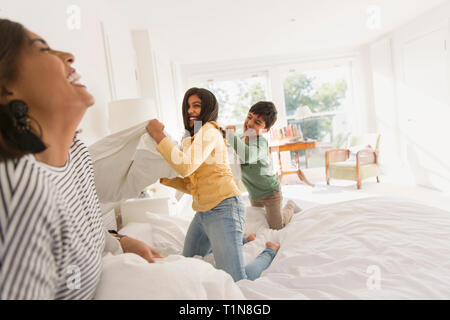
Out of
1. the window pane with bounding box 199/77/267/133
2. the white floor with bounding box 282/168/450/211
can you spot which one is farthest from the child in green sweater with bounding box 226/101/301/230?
the window pane with bounding box 199/77/267/133

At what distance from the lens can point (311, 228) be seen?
1635 millimetres

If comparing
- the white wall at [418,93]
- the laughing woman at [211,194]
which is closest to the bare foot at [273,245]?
the laughing woman at [211,194]

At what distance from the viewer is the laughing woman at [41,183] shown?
0.49 meters

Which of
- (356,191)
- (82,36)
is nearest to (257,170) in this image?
(82,36)

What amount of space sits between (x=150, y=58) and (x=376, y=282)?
11.7ft

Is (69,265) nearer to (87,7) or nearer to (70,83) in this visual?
(70,83)

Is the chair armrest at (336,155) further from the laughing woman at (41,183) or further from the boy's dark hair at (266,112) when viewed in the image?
the laughing woman at (41,183)

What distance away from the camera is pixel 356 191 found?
4.74 meters

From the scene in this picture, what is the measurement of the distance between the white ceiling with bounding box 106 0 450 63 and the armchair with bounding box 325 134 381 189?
1.92 meters

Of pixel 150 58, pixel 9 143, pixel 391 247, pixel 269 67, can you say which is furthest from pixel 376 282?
pixel 269 67

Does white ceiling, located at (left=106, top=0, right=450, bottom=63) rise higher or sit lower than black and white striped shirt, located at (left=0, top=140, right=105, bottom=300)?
higher

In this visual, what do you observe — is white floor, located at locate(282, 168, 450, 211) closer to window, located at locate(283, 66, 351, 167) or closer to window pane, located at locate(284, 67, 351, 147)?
window, located at locate(283, 66, 351, 167)

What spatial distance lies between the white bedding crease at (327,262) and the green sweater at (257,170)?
550 millimetres

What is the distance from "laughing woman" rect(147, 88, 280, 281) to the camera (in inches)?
54.3
